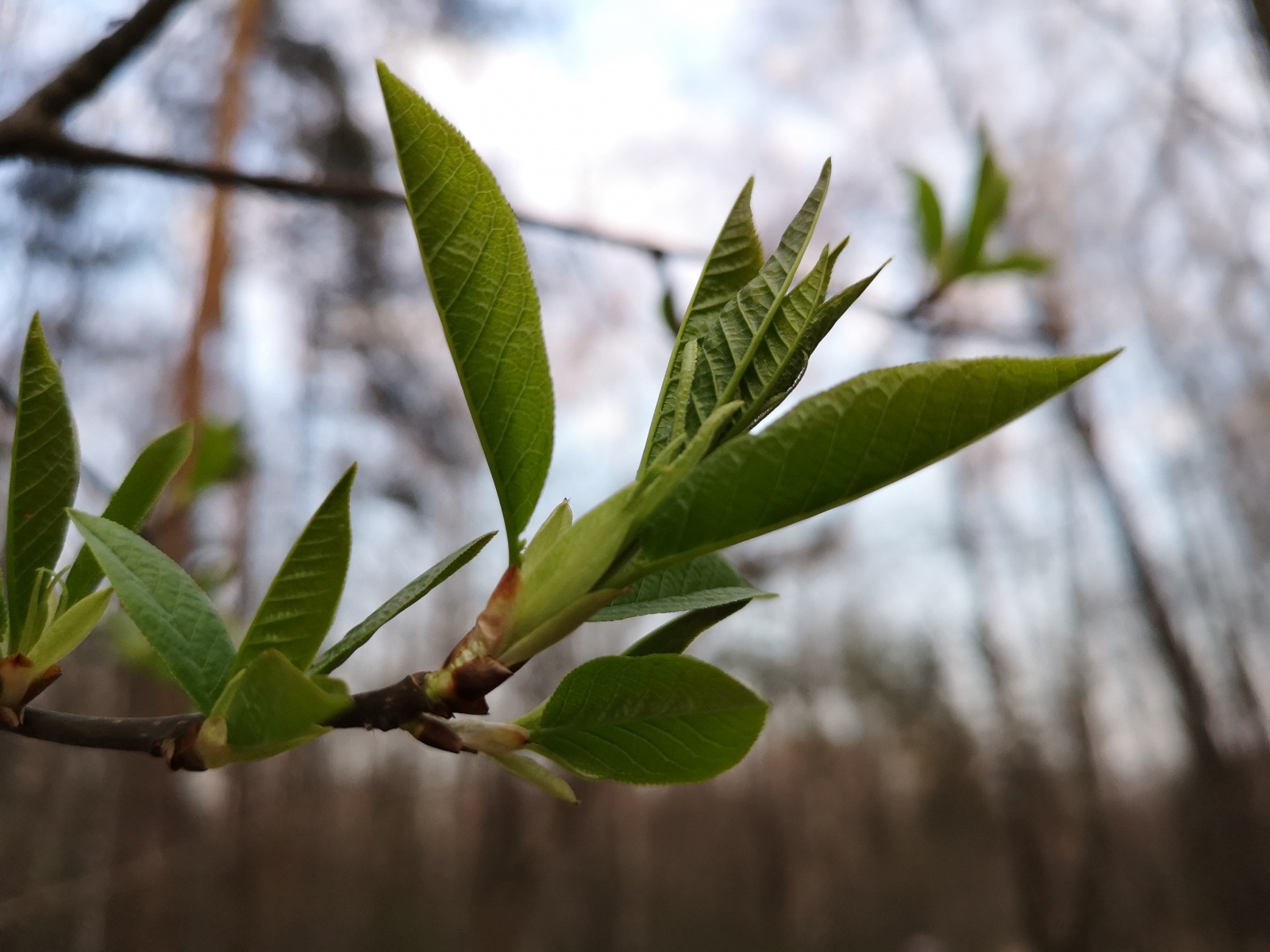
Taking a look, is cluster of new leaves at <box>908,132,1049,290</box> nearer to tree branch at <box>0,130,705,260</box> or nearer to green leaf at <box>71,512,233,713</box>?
tree branch at <box>0,130,705,260</box>

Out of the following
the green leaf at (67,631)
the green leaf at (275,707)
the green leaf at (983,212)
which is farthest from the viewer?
the green leaf at (983,212)

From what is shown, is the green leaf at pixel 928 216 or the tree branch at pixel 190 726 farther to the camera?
the green leaf at pixel 928 216

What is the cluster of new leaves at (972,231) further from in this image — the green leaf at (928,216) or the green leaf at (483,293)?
the green leaf at (483,293)

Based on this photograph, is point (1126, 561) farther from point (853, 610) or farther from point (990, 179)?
point (853, 610)

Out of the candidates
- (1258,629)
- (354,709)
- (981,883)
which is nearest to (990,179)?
(354,709)

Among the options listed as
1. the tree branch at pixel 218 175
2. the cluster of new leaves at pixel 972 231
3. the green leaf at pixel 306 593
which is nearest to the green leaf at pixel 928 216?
the cluster of new leaves at pixel 972 231

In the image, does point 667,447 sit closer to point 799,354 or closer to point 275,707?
point 799,354
